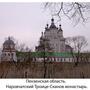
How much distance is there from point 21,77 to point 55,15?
75 centimetres

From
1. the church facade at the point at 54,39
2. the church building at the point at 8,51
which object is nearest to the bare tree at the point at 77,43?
the church facade at the point at 54,39

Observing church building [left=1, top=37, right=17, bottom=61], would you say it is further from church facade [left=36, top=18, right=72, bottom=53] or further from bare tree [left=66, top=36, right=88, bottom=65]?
bare tree [left=66, top=36, right=88, bottom=65]

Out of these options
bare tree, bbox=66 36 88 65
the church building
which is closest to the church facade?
bare tree, bbox=66 36 88 65

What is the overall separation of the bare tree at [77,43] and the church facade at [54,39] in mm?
55

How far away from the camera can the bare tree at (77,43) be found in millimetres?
5934

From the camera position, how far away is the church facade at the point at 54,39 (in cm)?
596

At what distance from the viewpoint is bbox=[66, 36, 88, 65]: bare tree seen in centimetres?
593

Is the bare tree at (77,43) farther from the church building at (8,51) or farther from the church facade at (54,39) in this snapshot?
the church building at (8,51)

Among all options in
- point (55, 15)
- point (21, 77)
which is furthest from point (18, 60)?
point (55, 15)

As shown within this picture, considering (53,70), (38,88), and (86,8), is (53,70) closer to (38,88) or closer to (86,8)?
(38,88)

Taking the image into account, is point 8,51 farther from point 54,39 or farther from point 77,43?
point 77,43

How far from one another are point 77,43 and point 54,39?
250 mm

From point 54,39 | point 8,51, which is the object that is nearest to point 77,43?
point 54,39

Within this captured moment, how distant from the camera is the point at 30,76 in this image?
19.7 feet
